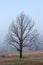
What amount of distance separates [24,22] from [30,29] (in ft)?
7.40

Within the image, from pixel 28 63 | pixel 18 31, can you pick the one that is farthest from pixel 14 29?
pixel 28 63

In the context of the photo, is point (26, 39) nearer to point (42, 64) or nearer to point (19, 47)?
point (19, 47)

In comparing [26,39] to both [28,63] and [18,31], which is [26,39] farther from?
[28,63]

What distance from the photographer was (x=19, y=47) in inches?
2114

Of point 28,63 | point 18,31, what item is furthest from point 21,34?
point 28,63

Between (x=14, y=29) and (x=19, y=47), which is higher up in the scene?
(x=14, y=29)

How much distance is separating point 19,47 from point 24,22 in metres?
6.18

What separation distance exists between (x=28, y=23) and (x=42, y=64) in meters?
22.0

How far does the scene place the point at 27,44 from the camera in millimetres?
53344

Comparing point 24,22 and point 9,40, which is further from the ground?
point 24,22

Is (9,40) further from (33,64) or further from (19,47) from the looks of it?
(33,64)

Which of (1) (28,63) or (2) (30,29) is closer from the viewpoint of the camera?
(1) (28,63)

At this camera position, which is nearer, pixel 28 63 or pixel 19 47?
pixel 28 63

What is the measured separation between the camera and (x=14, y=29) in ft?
178
